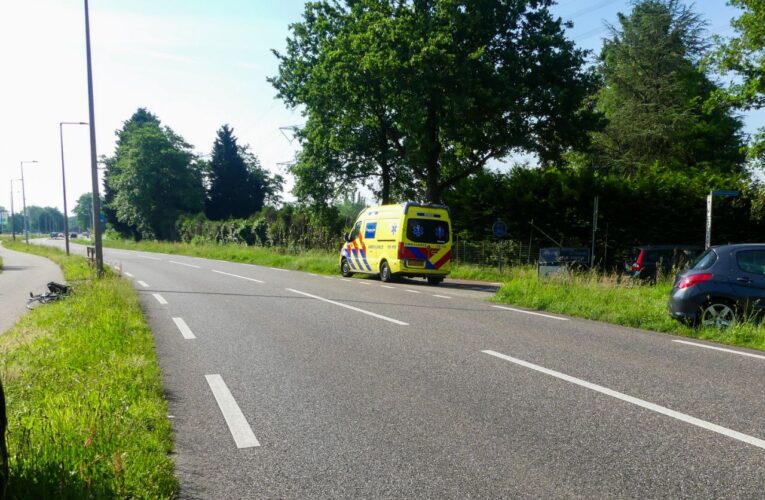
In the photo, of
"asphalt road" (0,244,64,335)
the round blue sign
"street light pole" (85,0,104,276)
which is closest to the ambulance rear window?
the round blue sign

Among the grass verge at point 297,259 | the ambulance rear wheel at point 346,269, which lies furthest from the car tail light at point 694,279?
the ambulance rear wheel at point 346,269

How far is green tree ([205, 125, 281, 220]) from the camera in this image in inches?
2869

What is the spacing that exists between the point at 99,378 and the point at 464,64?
68.0ft

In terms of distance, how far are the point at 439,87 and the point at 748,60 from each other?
14272 millimetres

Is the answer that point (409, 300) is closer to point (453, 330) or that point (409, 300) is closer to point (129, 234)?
point (453, 330)

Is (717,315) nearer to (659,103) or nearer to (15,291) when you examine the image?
(15,291)

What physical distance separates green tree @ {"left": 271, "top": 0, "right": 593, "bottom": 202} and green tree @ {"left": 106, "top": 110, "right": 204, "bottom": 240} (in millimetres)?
40868

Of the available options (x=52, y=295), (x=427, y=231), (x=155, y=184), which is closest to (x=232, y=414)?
(x=52, y=295)

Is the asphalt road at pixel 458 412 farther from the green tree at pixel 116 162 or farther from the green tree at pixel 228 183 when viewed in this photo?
the green tree at pixel 116 162

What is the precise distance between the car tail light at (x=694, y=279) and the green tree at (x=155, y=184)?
62.6 meters

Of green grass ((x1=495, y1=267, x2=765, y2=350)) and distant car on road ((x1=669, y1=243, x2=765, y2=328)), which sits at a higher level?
distant car on road ((x1=669, y1=243, x2=765, y2=328))

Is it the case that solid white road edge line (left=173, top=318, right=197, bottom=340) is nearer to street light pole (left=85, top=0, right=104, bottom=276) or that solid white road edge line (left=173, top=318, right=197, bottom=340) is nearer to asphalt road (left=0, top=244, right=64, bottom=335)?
asphalt road (left=0, top=244, right=64, bottom=335)

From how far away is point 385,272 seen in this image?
64.8ft

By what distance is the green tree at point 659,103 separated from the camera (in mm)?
34125
